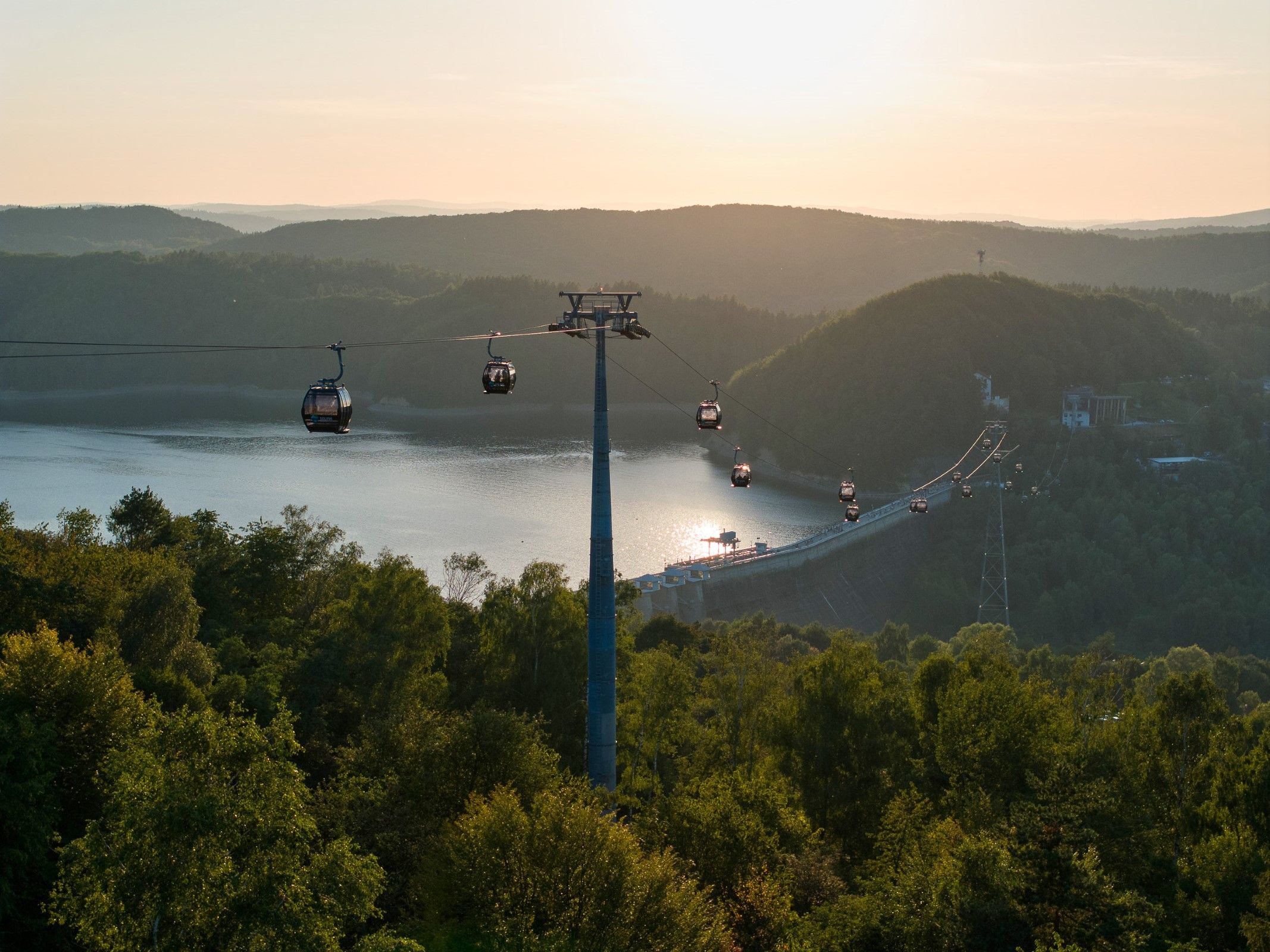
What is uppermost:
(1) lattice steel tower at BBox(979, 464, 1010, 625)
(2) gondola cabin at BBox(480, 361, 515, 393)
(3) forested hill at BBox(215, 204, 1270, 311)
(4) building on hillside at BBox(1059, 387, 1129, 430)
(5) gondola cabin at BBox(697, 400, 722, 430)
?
(3) forested hill at BBox(215, 204, 1270, 311)

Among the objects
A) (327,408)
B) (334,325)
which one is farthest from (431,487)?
(334,325)

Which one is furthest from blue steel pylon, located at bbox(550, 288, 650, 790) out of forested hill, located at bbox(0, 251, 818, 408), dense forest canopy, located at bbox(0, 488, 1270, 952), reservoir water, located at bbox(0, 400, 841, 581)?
forested hill, located at bbox(0, 251, 818, 408)

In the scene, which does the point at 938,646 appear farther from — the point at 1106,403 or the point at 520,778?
the point at 1106,403

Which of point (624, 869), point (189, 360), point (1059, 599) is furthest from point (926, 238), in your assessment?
point (624, 869)

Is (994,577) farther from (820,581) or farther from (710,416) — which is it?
(710,416)

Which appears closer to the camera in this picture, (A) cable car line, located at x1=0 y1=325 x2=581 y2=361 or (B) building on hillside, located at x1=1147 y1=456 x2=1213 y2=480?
(A) cable car line, located at x1=0 y1=325 x2=581 y2=361

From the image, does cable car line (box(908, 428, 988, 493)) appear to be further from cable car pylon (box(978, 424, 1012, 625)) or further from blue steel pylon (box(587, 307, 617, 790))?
blue steel pylon (box(587, 307, 617, 790))

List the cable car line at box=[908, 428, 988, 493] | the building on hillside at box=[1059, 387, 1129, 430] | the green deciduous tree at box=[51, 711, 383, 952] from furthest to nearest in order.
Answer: the building on hillside at box=[1059, 387, 1129, 430] < the cable car line at box=[908, 428, 988, 493] < the green deciduous tree at box=[51, 711, 383, 952]
